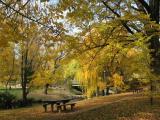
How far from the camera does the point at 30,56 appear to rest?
138ft

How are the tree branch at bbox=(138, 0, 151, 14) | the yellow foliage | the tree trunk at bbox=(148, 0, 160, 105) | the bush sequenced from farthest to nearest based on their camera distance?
1. the yellow foliage
2. the bush
3. the tree branch at bbox=(138, 0, 151, 14)
4. the tree trunk at bbox=(148, 0, 160, 105)

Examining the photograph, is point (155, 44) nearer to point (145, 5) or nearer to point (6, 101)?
point (145, 5)

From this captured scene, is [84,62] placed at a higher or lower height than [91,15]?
lower

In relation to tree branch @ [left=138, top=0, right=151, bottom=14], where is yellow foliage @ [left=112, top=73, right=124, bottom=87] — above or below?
below

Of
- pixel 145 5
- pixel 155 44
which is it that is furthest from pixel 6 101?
pixel 145 5

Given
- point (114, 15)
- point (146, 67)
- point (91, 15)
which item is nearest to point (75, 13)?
point (91, 15)

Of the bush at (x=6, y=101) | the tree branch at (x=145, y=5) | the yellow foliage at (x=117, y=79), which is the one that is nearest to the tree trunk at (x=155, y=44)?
the tree branch at (x=145, y=5)

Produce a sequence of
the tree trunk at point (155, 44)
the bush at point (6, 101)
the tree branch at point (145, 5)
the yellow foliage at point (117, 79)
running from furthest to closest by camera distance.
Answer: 1. the yellow foliage at point (117, 79)
2. the bush at point (6, 101)
3. the tree branch at point (145, 5)
4. the tree trunk at point (155, 44)

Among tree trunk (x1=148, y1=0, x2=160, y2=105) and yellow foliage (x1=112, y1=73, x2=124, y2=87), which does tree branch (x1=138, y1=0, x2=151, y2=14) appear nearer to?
tree trunk (x1=148, y1=0, x2=160, y2=105)

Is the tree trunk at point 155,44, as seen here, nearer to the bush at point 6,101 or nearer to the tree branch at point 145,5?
the tree branch at point 145,5

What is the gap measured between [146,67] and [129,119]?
2336 millimetres

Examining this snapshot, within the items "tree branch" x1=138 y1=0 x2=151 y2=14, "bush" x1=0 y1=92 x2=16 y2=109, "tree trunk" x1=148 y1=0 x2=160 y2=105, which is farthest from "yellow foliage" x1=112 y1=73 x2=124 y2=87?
"tree branch" x1=138 y1=0 x2=151 y2=14

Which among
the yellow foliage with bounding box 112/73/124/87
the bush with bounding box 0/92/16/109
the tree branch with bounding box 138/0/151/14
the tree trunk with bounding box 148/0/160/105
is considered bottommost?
the bush with bounding box 0/92/16/109

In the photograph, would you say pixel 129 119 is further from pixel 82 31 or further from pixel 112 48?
pixel 82 31
